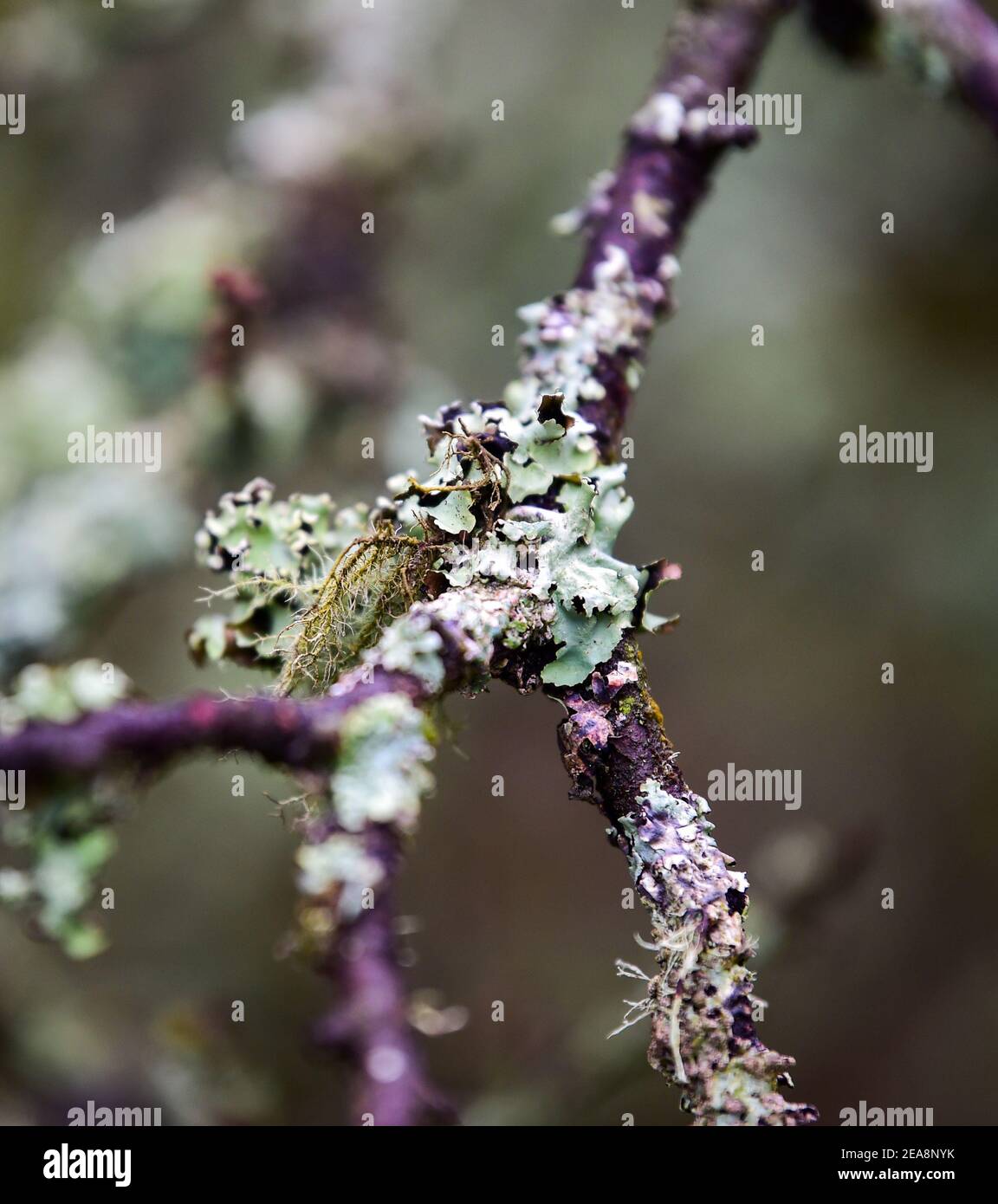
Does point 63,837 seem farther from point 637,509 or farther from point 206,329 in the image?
point 637,509

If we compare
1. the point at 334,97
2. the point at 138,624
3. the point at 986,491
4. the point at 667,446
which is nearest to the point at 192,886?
the point at 138,624

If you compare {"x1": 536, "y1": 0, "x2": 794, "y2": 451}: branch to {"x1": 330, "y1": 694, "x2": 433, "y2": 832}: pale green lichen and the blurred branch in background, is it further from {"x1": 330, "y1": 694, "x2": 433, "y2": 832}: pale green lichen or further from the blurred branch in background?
the blurred branch in background

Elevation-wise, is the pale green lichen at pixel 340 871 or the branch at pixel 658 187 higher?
the branch at pixel 658 187

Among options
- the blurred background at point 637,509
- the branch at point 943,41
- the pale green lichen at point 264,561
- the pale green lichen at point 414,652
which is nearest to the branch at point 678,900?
the pale green lichen at point 414,652

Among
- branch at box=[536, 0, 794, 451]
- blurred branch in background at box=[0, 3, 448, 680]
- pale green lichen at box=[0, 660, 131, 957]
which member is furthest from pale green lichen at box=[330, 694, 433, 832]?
blurred branch in background at box=[0, 3, 448, 680]

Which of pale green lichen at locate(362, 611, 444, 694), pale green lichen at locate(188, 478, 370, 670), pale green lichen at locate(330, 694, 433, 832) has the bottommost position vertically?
pale green lichen at locate(330, 694, 433, 832)

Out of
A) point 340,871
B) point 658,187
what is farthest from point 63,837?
point 658,187

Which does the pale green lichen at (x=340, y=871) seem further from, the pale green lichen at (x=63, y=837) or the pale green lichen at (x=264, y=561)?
the pale green lichen at (x=264, y=561)
